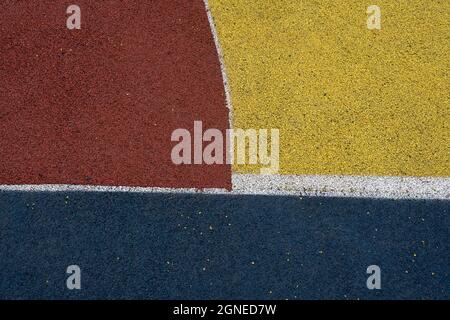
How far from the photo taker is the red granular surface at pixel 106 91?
4.34 m

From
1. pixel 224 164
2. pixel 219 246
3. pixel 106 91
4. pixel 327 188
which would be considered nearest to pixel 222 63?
pixel 224 164

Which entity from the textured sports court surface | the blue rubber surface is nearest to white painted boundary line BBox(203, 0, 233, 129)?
the textured sports court surface

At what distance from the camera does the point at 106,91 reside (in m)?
4.55

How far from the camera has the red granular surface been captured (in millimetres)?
4344

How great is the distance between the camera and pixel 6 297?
159 inches

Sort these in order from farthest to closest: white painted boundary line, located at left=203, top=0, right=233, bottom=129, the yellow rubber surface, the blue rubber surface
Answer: white painted boundary line, located at left=203, top=0, right=233, bottom=129, the yellow rubber surface, the blue rubber surface

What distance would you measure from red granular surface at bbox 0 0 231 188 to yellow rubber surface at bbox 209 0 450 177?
0.33 metres

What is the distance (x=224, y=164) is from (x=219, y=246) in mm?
695

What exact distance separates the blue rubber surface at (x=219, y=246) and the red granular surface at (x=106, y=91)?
24cm

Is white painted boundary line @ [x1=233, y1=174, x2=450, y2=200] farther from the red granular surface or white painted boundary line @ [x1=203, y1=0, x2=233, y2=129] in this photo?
white painted boundary line @ [x1=203, y1=0, x2=233, y2=129]

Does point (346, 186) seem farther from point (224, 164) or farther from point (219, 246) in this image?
point (219, 246)

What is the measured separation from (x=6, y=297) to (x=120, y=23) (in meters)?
2.56
